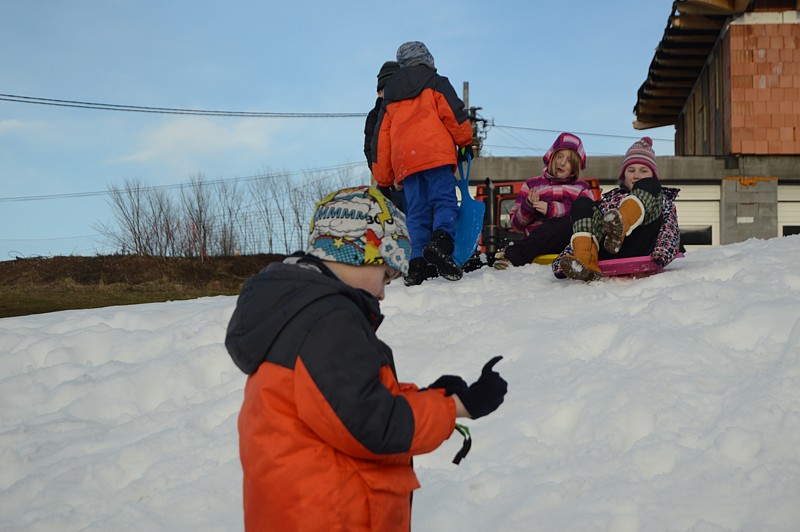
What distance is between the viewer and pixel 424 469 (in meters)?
3.43

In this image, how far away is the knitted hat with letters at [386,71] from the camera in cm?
719

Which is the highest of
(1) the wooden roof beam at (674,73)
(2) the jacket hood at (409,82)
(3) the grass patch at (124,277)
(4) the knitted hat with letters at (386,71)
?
(1) the wooden roof beam at (674,73)

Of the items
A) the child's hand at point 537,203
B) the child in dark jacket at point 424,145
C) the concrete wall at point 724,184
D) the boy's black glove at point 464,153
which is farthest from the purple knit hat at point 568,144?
the concrete wall at point 724,184

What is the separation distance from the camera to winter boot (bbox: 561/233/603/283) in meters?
5.66

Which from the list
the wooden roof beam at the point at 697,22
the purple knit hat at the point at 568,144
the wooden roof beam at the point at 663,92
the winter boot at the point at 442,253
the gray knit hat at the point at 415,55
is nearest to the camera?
the winter boot at the point at 442,253

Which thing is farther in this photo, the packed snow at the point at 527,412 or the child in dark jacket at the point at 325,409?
the packed snow at the point at 527,412

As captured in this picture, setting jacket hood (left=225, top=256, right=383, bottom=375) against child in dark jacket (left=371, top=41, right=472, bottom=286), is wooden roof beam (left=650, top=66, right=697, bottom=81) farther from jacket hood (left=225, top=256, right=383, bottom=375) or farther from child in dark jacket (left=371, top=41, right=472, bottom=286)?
jacket hood (left=225, top=256, right=383, bottom=375)

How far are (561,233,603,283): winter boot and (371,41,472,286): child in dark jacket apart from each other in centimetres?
109

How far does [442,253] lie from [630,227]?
5.00 ft

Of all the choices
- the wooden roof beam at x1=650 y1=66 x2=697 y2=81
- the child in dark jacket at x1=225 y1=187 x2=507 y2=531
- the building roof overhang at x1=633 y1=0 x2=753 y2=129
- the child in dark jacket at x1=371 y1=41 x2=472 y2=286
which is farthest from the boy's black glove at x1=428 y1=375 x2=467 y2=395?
the wooden roof beam at x1=650 y1=66 x2=697 y2=81

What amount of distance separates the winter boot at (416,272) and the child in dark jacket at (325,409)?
454 cm

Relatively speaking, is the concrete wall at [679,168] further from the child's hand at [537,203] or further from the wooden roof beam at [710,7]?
the child's hand at [537,203]

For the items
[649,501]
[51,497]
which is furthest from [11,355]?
[649,501]

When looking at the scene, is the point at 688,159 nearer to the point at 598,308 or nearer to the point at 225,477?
the point at 598,308
